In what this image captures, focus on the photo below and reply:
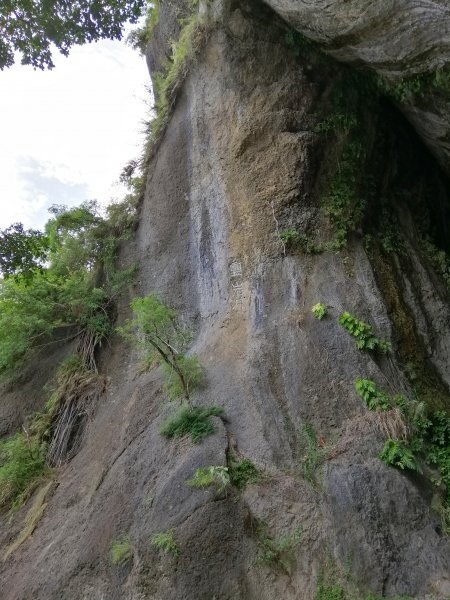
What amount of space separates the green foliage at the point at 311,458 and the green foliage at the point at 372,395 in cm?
85

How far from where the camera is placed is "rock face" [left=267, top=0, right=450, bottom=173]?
6.71 m

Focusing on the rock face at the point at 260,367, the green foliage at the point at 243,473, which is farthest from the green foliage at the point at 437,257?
the green foliage at the point at 243,473

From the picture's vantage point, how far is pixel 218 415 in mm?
7914

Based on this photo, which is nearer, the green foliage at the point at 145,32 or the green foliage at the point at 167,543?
the green foliage at the point at 167,543

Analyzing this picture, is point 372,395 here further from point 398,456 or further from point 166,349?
point 166,349

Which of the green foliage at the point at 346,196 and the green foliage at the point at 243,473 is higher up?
the green foliage at the point at 346,196

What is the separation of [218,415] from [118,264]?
19.2 ft

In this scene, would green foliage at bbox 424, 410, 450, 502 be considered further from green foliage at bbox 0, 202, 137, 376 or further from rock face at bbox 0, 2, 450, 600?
green foliage at bbox 0, 202, 137, 376

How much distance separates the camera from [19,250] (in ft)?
23.5

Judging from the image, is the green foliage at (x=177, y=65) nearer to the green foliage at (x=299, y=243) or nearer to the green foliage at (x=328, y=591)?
the green foliage at (x=299, y=243)

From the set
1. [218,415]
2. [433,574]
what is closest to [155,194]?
[218,415]

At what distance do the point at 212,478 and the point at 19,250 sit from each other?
401 centimetres

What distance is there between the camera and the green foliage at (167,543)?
6344mm

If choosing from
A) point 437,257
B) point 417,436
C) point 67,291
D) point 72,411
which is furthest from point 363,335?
point 67,291
